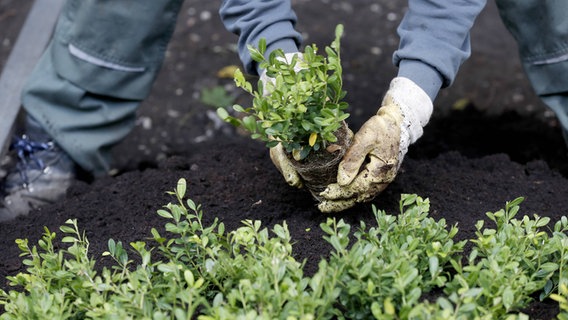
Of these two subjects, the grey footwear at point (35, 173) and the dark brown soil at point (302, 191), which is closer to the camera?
the dark brown soil at point (302, 191)

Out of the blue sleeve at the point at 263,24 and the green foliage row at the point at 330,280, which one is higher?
the blue sleeve at the point at 263,24

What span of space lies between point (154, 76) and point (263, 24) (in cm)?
75

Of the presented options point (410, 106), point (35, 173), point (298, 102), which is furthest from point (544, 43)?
point (35, 173)

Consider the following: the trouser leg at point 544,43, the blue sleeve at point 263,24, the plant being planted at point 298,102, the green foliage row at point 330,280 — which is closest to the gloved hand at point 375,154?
the plant being planted at point 298,102

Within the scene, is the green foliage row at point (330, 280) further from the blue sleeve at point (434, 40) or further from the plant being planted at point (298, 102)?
the blue sleeve at point (434, 40)

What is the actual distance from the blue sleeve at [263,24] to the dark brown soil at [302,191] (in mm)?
389

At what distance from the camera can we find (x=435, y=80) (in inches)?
85.4

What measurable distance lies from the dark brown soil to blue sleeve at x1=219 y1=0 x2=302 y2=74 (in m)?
0.39

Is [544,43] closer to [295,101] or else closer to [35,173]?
[295,101]

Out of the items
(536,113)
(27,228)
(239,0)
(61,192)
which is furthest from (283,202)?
(536,113)

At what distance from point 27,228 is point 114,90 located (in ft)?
2.09

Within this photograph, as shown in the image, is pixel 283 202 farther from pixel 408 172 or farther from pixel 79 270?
pixel 79 270

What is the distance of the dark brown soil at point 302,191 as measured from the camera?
2.25 metres

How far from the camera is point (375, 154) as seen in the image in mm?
2000
